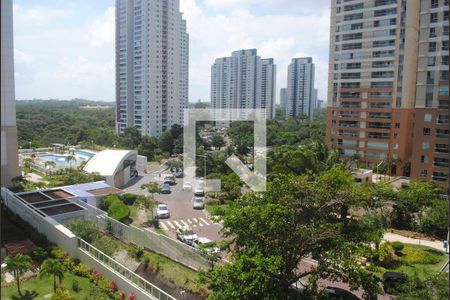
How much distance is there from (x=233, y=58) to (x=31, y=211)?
46788 millimetres

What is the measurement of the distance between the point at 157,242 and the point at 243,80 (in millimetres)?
46446

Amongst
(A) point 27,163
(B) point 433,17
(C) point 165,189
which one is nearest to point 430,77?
(B) point 433,17

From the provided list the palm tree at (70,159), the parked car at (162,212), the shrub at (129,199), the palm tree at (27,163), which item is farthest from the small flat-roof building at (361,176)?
the palm tree at (27,163)

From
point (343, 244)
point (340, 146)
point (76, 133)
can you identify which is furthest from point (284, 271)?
point (76, 133)

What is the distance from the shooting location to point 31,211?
12.7 metres

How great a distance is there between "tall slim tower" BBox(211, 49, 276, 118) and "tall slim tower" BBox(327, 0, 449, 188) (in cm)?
2760

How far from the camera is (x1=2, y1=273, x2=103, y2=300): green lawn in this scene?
8430 mm

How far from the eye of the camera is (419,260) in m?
11.9

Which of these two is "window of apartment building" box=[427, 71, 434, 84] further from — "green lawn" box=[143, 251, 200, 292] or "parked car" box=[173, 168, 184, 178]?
"green lawn" box=[143, 251, 200, 292]

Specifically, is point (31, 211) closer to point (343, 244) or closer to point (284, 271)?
point (284, 271)

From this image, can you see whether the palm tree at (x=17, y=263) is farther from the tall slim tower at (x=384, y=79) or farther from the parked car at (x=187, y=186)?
the tall slim tower at (x=384, y=79)

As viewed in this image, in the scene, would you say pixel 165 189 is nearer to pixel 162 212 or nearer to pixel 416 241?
pixel 162 212

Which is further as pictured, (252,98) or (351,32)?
(252,98)

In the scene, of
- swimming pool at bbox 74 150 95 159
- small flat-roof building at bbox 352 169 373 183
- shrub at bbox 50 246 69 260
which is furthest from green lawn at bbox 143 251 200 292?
swimming pool at bbox 74 150 95 159
